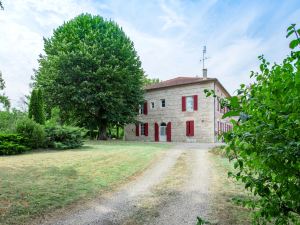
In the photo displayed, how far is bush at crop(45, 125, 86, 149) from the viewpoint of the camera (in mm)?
14284

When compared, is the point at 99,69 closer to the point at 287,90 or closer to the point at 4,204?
the point at 4,204

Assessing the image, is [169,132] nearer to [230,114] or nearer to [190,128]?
[190,128]

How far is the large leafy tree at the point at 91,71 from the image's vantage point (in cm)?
2094

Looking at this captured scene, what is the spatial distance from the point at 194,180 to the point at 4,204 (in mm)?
4768

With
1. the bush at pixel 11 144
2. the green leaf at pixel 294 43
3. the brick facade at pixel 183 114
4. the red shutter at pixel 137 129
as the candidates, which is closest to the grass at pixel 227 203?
the green leaf at pixel 294 43

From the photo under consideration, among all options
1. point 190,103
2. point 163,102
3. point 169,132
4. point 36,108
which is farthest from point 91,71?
point 169,132

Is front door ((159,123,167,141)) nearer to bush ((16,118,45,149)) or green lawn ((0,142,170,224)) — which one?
bush ((16,118,45,149))

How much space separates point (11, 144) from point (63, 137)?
3322 mm

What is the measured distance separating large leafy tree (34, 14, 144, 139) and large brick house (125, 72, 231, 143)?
3.57 m

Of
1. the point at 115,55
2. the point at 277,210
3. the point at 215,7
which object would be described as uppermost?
the point at 115,55

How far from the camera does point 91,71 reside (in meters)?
21.2

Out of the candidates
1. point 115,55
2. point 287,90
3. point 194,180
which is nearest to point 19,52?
point 115,55

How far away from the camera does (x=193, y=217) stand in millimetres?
4199

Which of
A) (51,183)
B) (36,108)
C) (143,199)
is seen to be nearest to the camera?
(143,199)
